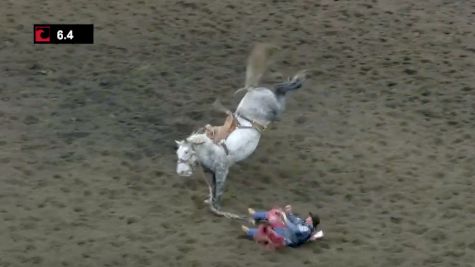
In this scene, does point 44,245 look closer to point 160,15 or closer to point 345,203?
point 345,203

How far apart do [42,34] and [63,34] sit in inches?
10.0

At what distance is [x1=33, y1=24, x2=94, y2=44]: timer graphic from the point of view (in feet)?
34.2

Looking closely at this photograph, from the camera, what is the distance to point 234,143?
23.6 ft

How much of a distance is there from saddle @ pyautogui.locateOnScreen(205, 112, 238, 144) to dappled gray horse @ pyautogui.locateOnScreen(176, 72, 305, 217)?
4cm

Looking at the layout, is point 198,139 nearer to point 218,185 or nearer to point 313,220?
Result: point 218,185

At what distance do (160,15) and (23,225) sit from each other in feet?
16.8

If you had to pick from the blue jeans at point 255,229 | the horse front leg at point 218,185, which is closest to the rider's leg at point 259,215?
the blue jeans at point 255,229

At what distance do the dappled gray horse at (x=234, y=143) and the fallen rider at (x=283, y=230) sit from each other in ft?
1.63

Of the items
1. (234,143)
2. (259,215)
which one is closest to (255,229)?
(259,215)

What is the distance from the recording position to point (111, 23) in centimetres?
1102

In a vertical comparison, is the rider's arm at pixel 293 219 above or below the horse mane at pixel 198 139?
below

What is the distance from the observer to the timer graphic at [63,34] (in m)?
10.4

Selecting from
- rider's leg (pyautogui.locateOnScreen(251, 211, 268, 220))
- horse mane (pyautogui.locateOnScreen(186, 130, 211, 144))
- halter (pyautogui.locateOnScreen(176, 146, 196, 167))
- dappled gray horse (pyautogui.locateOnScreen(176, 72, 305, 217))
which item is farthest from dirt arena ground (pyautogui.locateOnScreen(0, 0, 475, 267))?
horse mane (pyautogui.locateOnScreen(186, 130, 211, 144))

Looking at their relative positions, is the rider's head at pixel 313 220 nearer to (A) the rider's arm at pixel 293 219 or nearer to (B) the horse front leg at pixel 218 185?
(A) the rider's arm at pixel 293 219
